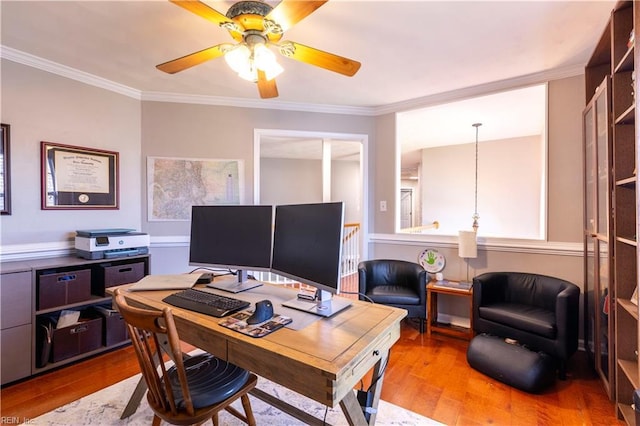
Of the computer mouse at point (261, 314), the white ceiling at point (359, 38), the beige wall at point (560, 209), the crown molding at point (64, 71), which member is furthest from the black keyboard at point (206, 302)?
the beige wall at point (560, 209)

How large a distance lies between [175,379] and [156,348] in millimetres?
367

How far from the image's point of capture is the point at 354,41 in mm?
2186

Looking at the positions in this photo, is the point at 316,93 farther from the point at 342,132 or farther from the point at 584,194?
the point at 584,194

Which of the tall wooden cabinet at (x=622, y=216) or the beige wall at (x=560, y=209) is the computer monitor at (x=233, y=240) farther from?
the beige wall at (x=560, y=209)

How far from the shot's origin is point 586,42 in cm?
222

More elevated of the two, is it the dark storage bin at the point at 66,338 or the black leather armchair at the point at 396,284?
the black leather armchair at the point at 396,284

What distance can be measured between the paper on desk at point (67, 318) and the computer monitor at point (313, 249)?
1.97 metres

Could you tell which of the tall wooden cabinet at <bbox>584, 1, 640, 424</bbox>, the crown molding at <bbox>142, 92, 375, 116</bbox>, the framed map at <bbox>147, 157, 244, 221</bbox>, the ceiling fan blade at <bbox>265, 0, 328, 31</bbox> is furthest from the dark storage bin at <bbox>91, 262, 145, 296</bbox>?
the tall wooden cabinet at <bbox>584, 1, 640, 424</bbox>

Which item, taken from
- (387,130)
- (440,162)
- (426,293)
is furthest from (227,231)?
(440,162)

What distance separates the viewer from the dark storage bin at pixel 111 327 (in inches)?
99.4

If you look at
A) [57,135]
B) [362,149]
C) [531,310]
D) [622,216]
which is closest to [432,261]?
[531,310]

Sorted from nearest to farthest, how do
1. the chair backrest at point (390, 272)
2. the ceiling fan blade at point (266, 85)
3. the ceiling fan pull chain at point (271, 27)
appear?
1. the ceiling fan pull chain at point (271, 27)
2. the ceiling fan blade at point (266, 85)
3. the chair backrest at point (390, 272)

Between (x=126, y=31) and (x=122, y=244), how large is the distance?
1.67 meters

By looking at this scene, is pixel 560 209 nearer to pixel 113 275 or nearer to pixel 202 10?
pixel 202 10
